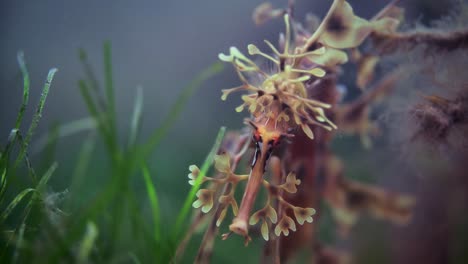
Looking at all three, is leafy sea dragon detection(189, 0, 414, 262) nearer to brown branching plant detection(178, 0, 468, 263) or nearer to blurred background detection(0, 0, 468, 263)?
brown branching plant detection(178, 0, 468, 263)

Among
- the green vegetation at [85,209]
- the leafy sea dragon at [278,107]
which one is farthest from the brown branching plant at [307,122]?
the green vegetation at [85,209]

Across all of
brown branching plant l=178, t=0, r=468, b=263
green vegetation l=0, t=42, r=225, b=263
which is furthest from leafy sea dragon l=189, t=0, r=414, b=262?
green vegetation l=0, t=42, r=225, b=263

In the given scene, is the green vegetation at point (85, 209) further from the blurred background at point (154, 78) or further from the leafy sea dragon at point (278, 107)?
the blurred background at point (154, 78)

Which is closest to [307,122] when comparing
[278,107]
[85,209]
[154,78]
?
[278,107]

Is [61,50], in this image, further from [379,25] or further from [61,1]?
[379,25]

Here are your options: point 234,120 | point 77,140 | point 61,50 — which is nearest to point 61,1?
point 61,50
